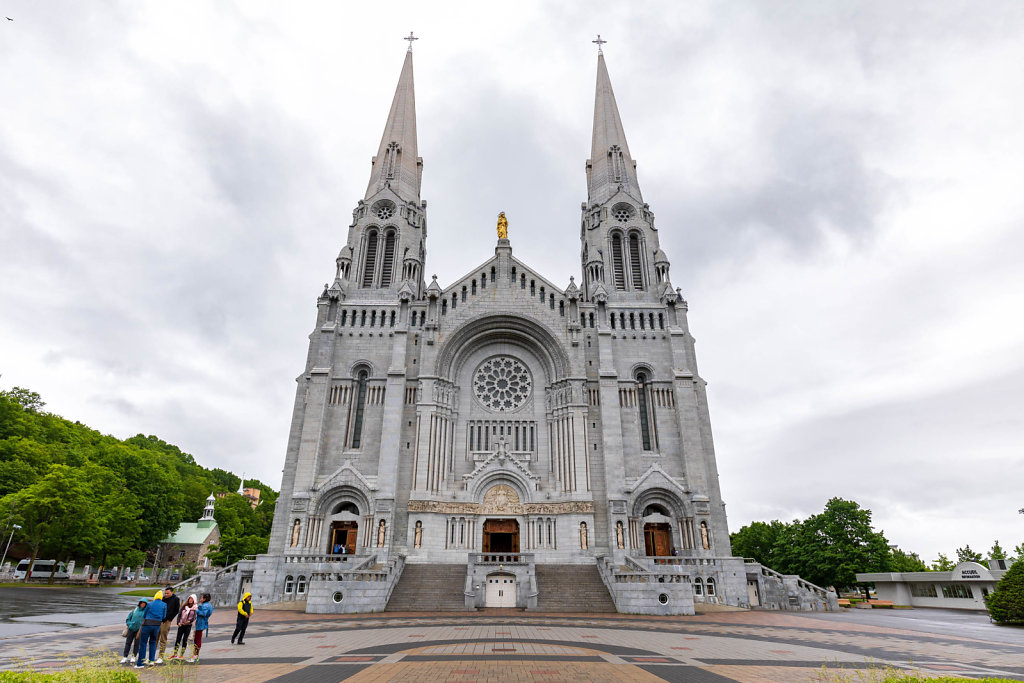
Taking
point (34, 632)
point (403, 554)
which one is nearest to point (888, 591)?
point (403, 554)

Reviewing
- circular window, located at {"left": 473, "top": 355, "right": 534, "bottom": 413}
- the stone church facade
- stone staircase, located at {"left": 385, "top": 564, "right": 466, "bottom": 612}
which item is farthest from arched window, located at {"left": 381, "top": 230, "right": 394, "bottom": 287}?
stone staircase, located at {"left": 385, "top": 564, "right": 466, "bottom": 612}

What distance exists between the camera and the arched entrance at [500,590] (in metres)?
25.6

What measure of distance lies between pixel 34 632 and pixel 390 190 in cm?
3681

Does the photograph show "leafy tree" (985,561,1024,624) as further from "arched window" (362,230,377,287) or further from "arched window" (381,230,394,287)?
"arched window" (362,230,377,287)

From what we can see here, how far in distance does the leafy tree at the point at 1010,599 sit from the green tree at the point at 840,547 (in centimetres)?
2376

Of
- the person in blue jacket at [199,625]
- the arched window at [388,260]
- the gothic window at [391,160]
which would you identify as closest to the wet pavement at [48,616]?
the person in blue jacket at [199,625]

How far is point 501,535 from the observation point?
114ft

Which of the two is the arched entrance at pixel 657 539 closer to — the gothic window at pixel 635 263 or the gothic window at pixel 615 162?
the gothic window at pixel 635 263

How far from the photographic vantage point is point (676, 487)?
111 feet

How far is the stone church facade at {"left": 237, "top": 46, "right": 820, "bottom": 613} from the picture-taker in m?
32.3

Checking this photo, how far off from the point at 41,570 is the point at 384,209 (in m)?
55.8

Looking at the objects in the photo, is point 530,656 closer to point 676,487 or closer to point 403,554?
point 403,554

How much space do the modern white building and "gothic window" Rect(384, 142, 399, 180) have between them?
49342 mm

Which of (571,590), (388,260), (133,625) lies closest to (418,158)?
(388,260)
